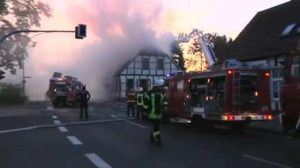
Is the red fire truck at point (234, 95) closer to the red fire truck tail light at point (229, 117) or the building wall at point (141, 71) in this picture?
the red fire truck tail light at point (229, 117)

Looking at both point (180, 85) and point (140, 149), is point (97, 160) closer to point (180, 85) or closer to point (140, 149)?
point (140, 149)

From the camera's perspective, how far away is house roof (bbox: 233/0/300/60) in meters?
36.7

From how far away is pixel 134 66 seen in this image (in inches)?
3009

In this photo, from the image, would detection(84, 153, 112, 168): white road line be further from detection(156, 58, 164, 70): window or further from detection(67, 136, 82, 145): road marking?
detection(156, 58, 164, 70): window

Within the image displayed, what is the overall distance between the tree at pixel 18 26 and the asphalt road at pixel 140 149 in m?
26.3

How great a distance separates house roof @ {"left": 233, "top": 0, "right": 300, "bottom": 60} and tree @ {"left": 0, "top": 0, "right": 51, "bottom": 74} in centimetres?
1665

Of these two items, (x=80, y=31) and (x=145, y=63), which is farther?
(x=145, y=63)

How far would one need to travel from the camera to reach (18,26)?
49156 mm

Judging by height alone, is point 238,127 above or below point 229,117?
below

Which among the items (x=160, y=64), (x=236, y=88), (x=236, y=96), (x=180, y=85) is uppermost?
(x=160, y=64)

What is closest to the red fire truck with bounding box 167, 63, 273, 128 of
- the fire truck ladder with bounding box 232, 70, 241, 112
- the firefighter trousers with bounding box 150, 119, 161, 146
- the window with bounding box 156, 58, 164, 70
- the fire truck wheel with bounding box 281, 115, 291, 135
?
the fire truck ladder with bounding box 232, 70, 241, 112

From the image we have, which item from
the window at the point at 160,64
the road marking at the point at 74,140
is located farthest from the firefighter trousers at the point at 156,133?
the window at the point at 160,64

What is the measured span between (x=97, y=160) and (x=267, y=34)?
28208 millimetres

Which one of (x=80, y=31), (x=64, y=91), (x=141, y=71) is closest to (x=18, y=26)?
(x=64, y=91)
